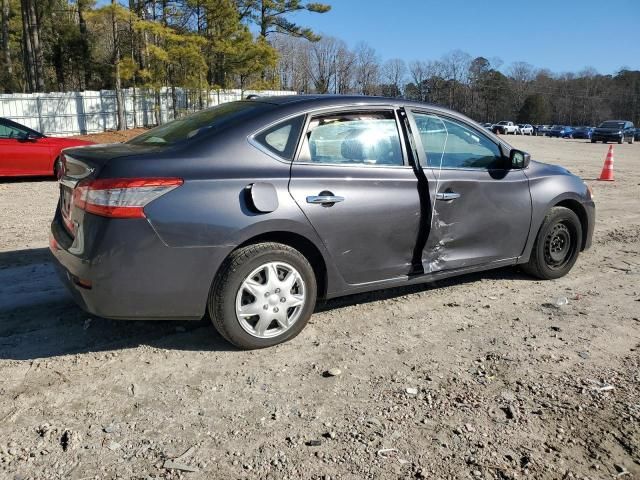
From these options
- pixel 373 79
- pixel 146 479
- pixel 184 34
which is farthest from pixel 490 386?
pixel 373 79

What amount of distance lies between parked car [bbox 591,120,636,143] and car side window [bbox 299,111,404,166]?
147ft

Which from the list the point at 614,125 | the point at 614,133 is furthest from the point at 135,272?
the point at 614,125

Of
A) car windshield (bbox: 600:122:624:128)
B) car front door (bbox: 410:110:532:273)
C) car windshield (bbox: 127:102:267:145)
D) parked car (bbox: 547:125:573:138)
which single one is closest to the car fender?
car front door (bbox: 410:110:532:273)

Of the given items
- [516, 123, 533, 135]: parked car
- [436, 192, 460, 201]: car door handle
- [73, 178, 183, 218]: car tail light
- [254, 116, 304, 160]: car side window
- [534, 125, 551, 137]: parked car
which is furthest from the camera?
[516, 123, 533, 135]: parked car

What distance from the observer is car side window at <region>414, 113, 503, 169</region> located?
171 inches

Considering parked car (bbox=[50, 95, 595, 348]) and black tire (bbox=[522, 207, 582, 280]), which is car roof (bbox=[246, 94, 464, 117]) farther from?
black tire (bbox=[522, 207, 582, 280])

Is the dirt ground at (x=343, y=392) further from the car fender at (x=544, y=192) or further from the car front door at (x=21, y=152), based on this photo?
the car front door at (x=21, y=152)

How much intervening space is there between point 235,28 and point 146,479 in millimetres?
27785

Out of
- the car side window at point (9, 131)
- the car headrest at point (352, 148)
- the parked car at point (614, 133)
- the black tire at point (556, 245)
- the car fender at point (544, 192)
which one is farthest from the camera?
the parked car at point (614, 133)

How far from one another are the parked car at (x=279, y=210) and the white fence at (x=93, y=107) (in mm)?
23483

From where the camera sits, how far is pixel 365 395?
123 inches

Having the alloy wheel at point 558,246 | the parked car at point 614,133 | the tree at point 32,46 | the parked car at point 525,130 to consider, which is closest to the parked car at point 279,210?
the alloy wheel at point 558,246

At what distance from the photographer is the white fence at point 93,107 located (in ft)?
86.3

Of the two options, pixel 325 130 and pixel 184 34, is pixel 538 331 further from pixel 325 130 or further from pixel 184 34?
pixel 184 34
